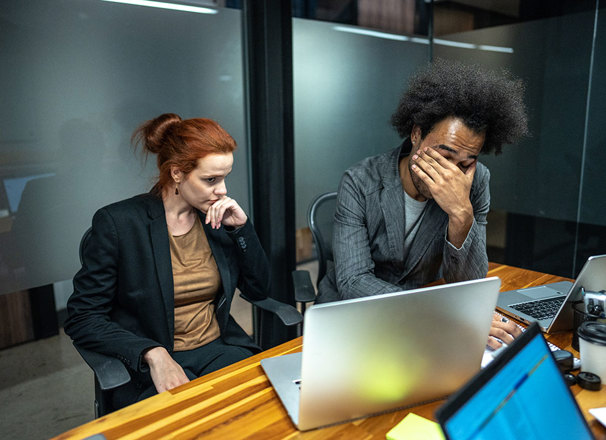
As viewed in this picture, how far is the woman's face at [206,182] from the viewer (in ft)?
5.20

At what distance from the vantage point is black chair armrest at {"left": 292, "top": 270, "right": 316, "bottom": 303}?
1764 mm

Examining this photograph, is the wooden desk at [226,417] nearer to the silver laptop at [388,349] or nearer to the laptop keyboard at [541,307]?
the silver laptop at [388,349]

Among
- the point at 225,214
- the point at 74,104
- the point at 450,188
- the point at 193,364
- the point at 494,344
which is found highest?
the point at 74,104

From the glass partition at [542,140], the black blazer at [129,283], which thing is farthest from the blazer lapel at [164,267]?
the glass partition at [542,140]

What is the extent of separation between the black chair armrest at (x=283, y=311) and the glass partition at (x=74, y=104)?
3.13 feet

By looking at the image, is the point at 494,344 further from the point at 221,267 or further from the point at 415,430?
the point at 221,267

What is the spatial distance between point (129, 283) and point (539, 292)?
142 cm

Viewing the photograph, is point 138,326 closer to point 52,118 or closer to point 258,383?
point 258,383

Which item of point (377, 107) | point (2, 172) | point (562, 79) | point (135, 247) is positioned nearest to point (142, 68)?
point (2, 172)

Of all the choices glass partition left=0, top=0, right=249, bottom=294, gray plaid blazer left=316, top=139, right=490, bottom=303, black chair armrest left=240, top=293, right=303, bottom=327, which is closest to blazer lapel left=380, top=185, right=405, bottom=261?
gray plaid blazer left=316, top=139, right=490, bottom=303

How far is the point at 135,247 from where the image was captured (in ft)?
5.11

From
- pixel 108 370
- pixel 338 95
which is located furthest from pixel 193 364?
pixel 338 95

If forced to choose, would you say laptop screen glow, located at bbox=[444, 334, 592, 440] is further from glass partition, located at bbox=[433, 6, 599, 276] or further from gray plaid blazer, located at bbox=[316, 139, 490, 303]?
glass partition, located at bbox=[433, 6, 599, 276]

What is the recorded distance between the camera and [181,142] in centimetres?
159
